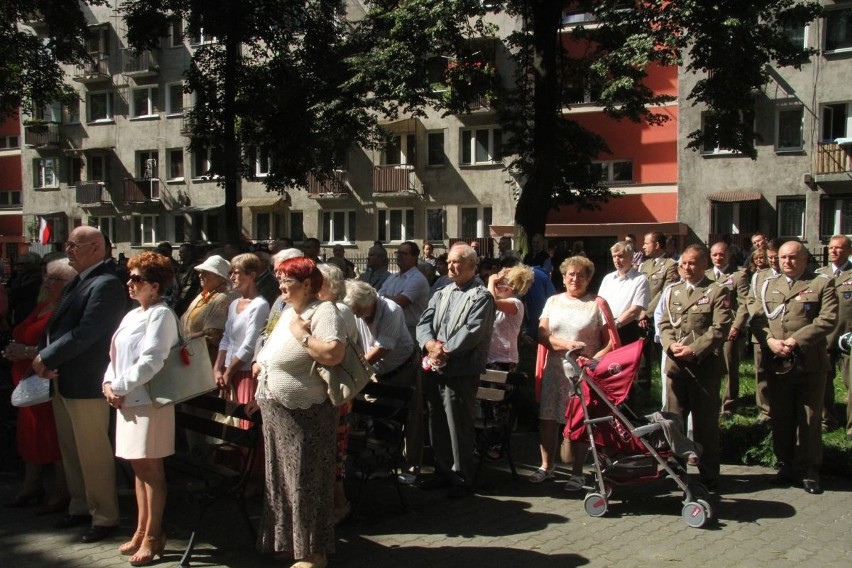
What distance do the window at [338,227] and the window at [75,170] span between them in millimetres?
15083

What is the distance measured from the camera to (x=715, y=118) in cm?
1647

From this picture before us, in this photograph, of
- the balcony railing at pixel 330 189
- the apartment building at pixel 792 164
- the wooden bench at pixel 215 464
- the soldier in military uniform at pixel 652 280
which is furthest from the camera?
the balcony railing at pixel 330 189

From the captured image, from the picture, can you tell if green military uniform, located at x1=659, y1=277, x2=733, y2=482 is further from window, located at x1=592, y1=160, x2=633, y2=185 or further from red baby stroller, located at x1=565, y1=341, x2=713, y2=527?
window, located at x1=592, y1=160, x2=633, y2=185

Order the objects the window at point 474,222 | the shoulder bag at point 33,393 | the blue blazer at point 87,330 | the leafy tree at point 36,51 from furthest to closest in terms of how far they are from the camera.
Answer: the window at point 474,222 < the leafy tree at point 36,51 < the shoulder bag at point 33,393 < the blue blazer at point 87,330

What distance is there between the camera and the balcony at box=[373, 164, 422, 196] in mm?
35688

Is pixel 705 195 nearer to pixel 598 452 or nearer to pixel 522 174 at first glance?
pixel 522 174

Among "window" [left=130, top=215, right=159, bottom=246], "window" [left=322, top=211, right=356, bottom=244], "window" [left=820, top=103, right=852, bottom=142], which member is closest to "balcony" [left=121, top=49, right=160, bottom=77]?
"window" [left=130, top=215, right=159, bottom=246]

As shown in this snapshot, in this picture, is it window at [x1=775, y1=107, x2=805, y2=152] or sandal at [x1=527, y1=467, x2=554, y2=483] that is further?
window at [x1=775, y1=107, x2=805, y2=152]

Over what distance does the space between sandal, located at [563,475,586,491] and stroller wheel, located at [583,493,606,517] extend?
0.55 m

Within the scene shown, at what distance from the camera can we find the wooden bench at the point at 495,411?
709 centimetres

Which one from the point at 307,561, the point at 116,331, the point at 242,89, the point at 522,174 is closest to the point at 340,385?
the point at 307,561

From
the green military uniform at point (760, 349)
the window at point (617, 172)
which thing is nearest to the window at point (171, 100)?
the window at point (617, 172)

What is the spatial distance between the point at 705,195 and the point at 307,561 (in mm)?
27969

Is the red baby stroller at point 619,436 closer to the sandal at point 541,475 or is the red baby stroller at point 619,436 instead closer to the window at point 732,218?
the sandal at point 541,475
